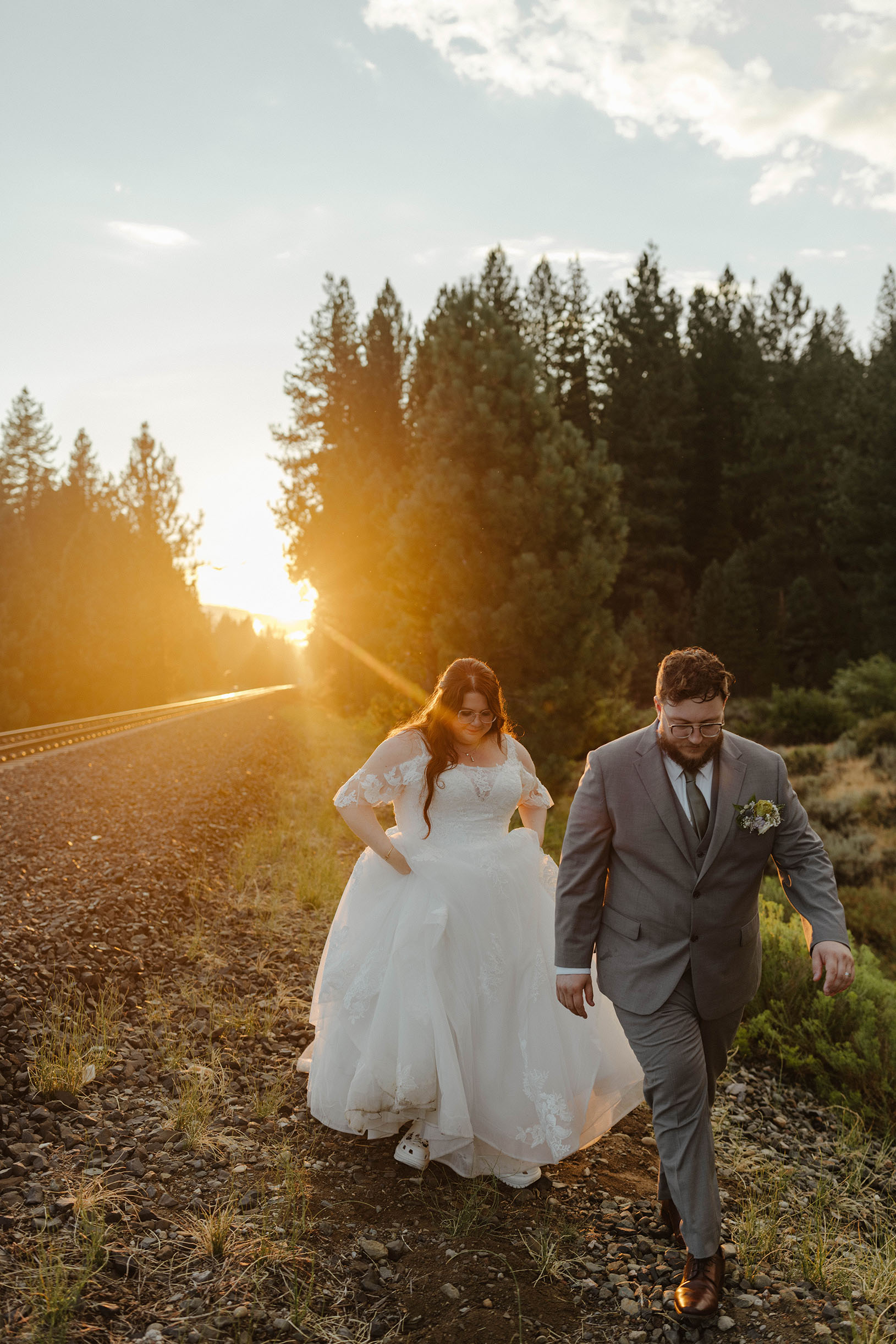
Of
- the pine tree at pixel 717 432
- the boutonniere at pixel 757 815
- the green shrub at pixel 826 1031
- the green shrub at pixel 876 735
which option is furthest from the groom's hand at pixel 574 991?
the pine tree at pixel 717 432

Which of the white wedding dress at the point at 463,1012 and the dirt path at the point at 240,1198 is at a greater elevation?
the white wedding dress at the point at 463,1012

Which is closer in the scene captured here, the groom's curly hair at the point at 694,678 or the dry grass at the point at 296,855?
the groom's curly hair at the point at 694,678

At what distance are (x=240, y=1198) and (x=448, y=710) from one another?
2221 millimetres

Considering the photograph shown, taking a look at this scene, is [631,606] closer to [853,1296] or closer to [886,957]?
[886,957]

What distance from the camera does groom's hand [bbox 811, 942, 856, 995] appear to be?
2.90m

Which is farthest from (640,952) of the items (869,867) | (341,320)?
(341,320)

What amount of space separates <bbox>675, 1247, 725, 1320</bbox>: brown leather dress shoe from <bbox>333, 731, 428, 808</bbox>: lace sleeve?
219 centimetres

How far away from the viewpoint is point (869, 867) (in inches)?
481

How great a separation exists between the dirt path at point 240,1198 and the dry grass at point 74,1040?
0.01 meters

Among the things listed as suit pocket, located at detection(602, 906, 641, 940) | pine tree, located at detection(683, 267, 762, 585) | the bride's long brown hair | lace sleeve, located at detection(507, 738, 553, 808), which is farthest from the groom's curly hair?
pine tree, located at detection(683, 267, 762, 585)

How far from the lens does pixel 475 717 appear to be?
431 centimetres

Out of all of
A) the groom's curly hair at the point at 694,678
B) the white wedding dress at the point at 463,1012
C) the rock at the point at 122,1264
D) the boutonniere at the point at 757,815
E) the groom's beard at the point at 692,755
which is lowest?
the rock at the point at 122,1264

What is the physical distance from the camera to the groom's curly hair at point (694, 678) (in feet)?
9.70

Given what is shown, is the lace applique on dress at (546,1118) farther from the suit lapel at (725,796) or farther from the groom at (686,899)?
the suit lapel at (725,796)
